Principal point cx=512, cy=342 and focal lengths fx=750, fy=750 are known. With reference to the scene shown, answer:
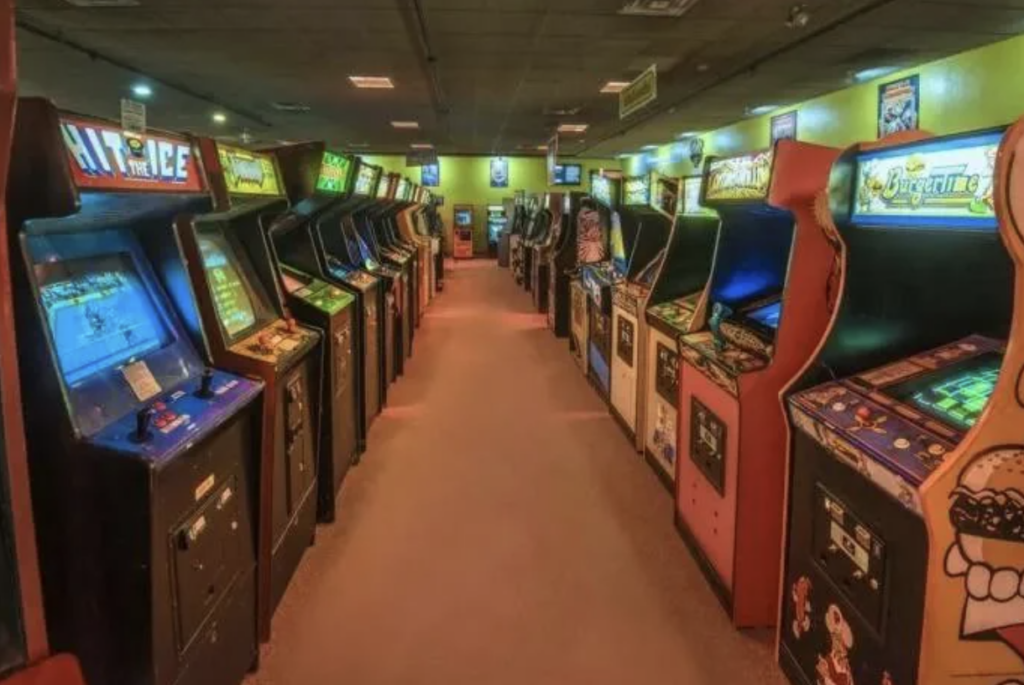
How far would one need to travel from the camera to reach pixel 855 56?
7.98 m

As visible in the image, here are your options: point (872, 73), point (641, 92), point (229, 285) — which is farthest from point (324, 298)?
point (872, 73)

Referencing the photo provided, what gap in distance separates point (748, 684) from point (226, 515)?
1695 mm

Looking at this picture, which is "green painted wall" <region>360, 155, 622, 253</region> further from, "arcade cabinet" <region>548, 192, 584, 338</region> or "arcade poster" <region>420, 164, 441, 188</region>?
"arcade cabinet" <region>548, 192, 584, 338</region>

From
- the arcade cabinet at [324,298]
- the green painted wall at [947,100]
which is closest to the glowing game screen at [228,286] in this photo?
the arcade cabinet at [324,298]

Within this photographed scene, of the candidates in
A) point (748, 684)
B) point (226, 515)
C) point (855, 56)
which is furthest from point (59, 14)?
point (855, 56)

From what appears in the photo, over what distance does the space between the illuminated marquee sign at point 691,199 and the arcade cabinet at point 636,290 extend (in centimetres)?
18

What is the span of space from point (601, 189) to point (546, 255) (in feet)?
10.7

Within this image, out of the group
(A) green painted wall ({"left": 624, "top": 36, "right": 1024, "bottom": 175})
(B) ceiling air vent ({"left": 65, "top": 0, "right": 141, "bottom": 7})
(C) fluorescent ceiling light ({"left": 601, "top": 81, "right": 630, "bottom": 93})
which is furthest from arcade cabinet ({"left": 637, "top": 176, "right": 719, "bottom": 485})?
(C) fluorescent ceiling light ({"left": 601, "top": 81, "right": 630, "bottom": 93})

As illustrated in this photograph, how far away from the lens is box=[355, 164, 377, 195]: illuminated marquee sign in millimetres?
4652

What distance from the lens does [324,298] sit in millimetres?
3758

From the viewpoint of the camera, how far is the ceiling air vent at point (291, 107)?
1150 cm

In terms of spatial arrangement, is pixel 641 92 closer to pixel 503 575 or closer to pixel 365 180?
pixel 365 180

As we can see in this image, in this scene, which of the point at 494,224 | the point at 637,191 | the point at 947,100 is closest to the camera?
the point at 637,191

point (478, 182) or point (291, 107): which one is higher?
point (291, 107)
